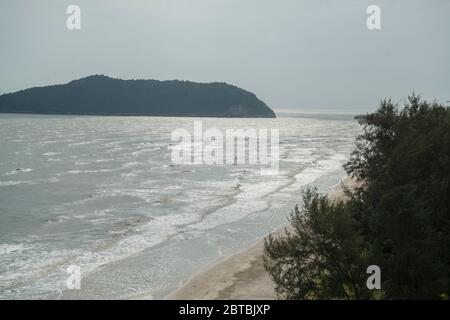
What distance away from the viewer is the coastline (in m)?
18.9

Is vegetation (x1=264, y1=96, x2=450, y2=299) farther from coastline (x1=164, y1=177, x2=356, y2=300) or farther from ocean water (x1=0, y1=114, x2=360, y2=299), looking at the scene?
ocean water (x1=0, y1=114, x2=360, y2=299)

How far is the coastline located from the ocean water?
2.72 ft

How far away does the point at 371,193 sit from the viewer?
16688 millimetres

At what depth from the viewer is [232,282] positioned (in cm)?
2070

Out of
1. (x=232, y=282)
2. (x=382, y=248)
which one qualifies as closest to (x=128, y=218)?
(x=232, y=282)

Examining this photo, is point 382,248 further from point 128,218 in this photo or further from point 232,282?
point 128,218

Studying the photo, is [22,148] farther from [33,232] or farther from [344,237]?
[344,237]

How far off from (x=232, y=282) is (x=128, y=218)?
14.7m

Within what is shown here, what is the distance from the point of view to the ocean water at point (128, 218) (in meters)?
21.3

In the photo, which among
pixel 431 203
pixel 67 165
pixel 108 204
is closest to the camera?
pixel 431 203

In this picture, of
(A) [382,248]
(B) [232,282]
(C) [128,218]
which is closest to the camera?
(A) [382,248]

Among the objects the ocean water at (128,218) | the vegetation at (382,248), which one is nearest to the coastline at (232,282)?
the ocean water at (128,218)
